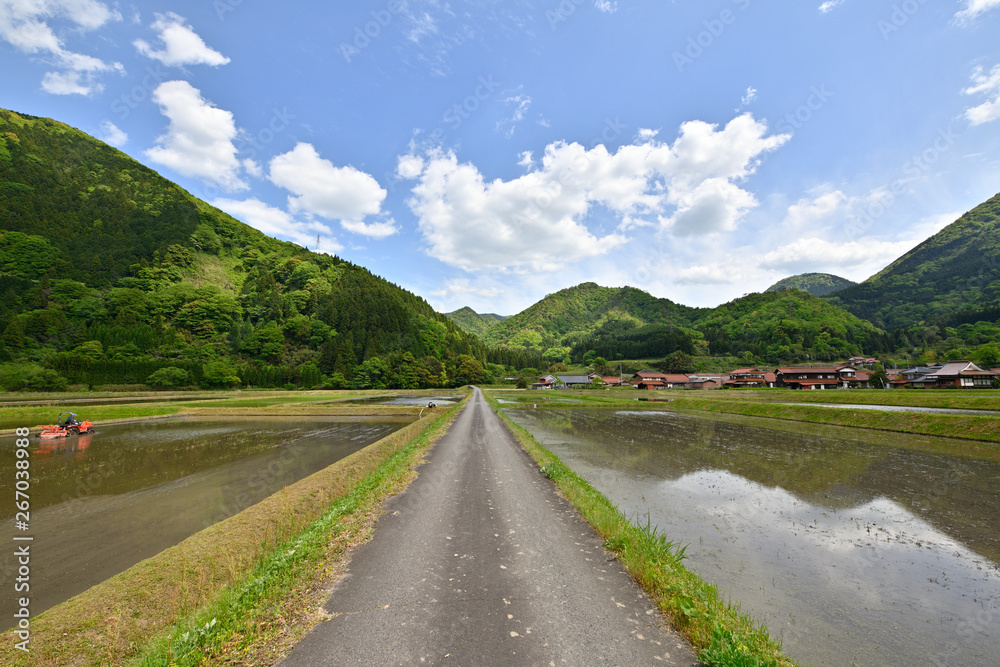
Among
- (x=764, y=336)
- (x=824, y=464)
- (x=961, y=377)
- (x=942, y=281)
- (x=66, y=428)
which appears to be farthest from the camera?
(x=942, y=281)

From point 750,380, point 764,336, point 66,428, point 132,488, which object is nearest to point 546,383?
point 750,380

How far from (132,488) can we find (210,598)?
443 inches

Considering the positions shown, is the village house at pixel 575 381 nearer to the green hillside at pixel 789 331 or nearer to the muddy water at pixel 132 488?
the green hillside at pixel 789 331

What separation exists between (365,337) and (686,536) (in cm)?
11698

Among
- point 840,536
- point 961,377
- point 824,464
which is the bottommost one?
point 961,377

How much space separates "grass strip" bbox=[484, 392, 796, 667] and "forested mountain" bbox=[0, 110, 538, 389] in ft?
275

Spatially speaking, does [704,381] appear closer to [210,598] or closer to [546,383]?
[546,383]

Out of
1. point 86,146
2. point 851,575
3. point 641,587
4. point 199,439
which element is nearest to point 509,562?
point 641,587

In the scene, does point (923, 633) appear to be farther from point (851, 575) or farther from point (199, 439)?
point (199, 439)

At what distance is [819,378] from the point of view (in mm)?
76750

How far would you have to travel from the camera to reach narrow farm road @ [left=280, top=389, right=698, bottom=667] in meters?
3.85

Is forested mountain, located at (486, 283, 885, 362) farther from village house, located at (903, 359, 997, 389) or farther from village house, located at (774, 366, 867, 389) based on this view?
village house, located at (903, 359, 997, 389)

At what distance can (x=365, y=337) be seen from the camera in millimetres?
115250

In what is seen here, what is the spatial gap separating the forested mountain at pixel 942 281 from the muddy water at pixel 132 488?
7268 inches
